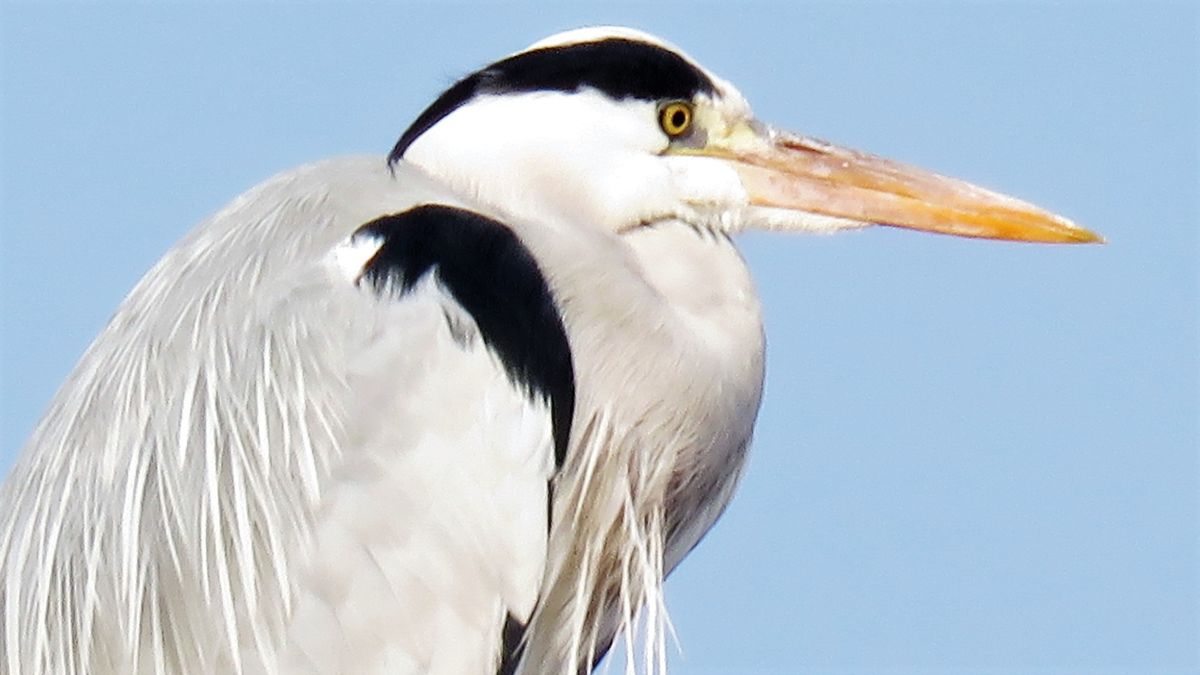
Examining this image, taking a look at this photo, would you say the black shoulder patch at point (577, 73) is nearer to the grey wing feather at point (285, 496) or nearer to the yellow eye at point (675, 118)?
the yellow eye at point (675, 118)

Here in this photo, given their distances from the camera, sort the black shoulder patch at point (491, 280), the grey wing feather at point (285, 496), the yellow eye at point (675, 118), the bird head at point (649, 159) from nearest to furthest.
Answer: the grey wing feather at point (285, 496) < the black shoulder patch at point (491, 280) < the bird head at point (649, 159) < the yellow eye at point (675, 118)

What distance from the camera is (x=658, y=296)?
3.39m

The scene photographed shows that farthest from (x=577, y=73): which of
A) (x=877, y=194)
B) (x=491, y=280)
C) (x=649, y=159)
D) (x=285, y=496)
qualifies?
(x=285, y=496)

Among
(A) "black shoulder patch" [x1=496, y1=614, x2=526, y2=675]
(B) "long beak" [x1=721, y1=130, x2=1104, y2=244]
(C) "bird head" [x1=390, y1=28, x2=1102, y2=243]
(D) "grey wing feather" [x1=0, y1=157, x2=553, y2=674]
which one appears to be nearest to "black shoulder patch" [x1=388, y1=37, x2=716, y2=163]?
(C) "bird head" [x1=390, y1=28, x2=1102, y2=243]

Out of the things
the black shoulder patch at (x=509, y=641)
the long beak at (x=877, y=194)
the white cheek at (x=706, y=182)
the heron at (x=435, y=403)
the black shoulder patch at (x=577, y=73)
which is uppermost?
the black shoulder patch at (x=577, y=73)

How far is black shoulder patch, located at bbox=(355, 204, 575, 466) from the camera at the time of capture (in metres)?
3.20

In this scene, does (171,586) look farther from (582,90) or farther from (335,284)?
(582,90)

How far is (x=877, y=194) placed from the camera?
3604mm

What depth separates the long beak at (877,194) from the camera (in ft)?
11.7

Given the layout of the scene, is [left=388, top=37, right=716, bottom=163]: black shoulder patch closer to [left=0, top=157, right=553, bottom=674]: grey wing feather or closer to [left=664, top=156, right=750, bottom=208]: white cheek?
[left=664, top=156, right=750, bottom=208]: white cheek

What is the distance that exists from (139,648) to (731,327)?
0.92m

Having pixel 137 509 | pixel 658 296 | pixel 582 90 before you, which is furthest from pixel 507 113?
pixel 137 509

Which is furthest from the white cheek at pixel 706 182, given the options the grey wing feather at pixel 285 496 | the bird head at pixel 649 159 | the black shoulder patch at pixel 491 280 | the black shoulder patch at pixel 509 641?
the black shoulder patch at pixel 509 641

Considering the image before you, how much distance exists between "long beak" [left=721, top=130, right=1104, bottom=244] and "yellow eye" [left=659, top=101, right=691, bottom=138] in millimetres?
85
